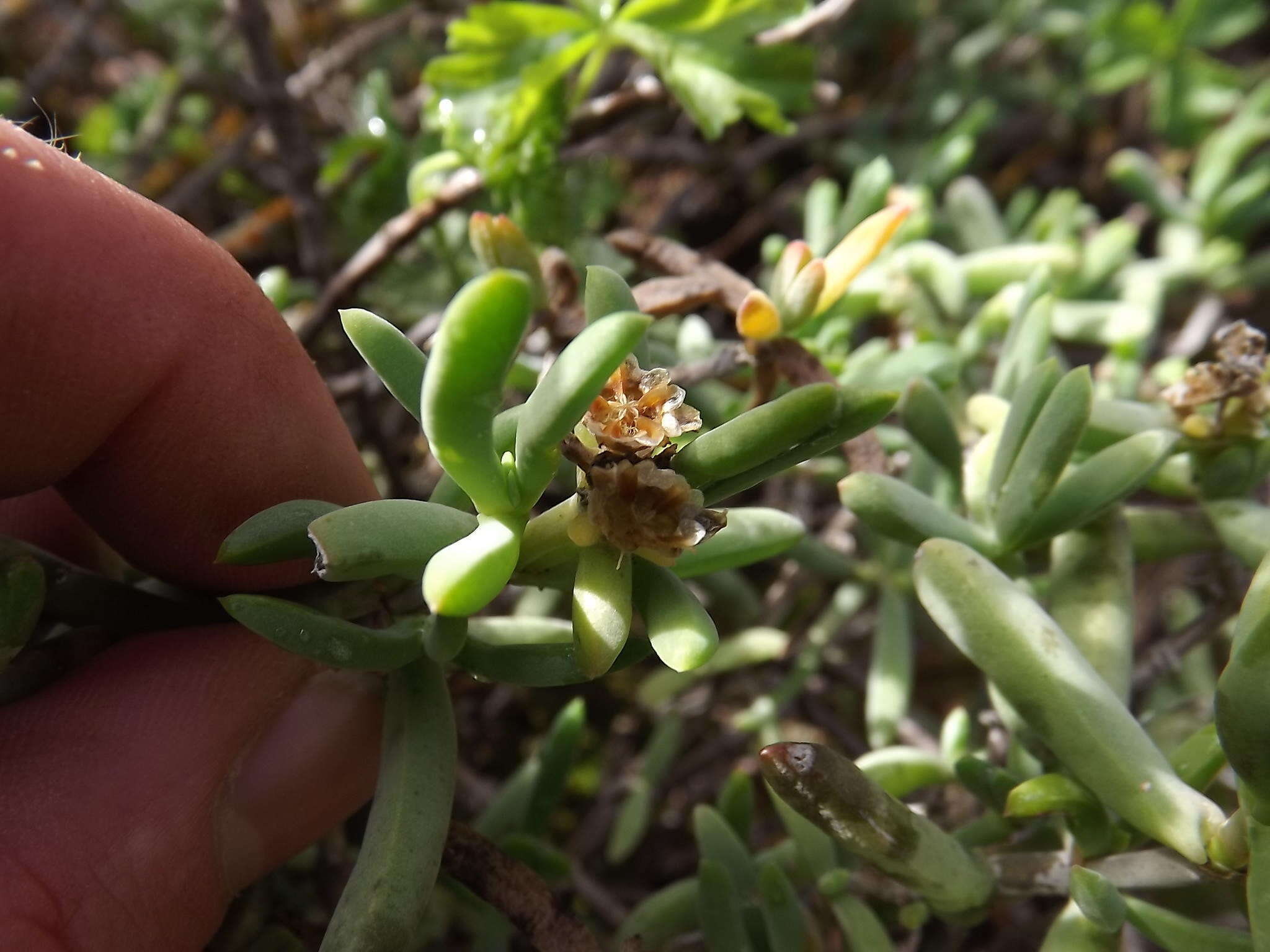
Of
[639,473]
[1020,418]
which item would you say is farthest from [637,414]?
[1020,418]

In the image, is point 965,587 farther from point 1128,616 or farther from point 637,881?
point 637,881

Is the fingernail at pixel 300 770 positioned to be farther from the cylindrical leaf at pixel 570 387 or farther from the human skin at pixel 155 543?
the cylindrical leaf at pixel 570 387

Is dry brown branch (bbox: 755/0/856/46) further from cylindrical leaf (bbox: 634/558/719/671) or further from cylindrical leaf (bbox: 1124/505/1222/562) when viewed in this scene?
cylindrical leaf (bbox: 634/558/719/671)

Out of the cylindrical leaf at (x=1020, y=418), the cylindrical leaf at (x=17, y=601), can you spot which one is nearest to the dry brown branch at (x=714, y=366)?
the cylindrical leaf at (x=1020, y=418)

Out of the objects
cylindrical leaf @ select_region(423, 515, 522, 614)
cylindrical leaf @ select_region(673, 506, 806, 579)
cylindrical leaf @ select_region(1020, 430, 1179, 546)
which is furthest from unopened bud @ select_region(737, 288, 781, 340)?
cylindrical leaf @ select_region(423, 515, 522, 614)

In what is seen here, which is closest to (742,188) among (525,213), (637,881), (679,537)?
(525,213)

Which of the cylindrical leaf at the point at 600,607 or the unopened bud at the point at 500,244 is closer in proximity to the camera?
the cylindrical leaf at the point at 600,607

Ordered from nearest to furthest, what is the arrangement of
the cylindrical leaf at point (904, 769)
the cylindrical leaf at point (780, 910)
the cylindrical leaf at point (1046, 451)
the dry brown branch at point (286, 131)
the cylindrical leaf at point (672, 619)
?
the cylindrical leaf at point (672, 619) < the cylindrical leaf at point (1046, 451) < the cylindrical leaf at point (780, 910) < the cylindrical leaf at point (904, 769) < the dry brown branch at point (286, 131)
